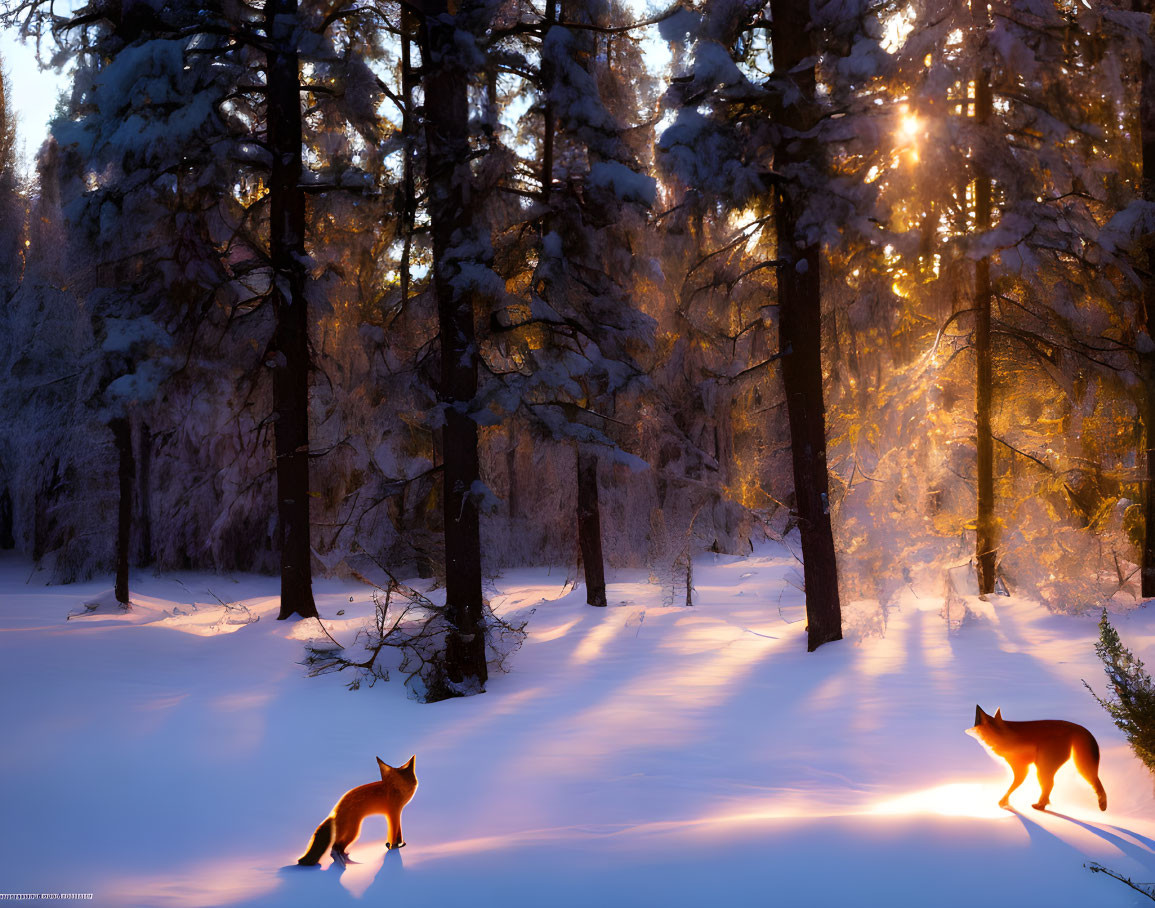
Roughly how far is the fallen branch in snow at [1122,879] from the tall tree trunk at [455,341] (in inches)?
285

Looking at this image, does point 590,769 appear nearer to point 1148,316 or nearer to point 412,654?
point 412,654

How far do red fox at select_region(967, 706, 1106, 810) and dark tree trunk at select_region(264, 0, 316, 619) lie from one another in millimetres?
10964

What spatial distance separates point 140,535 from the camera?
71.9ft

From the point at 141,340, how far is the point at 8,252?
14.2 meters

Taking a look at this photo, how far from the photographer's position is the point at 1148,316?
42.7ft

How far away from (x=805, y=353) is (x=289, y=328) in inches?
307

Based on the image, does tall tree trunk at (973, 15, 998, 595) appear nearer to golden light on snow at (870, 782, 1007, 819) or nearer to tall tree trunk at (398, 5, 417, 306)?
golden light on snow at (870, 782, 1007, 819)

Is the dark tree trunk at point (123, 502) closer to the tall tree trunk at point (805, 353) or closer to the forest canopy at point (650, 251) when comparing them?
the forest canopy at point (650, 251)

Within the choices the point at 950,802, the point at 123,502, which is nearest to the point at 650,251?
the point at 123,502

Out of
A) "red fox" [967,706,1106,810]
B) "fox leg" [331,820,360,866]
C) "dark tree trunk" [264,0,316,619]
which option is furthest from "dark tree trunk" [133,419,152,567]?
"red fox" [967,706,1106,810]

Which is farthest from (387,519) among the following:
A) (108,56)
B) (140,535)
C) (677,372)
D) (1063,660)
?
(1063,660)

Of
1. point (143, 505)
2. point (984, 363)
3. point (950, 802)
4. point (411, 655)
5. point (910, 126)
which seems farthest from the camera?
point (143, 505)

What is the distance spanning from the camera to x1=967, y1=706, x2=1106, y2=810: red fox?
13.5ft

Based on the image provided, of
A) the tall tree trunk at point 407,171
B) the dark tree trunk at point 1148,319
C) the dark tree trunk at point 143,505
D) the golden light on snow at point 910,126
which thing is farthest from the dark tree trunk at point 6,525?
the dark tree trunk at point 1148,319
